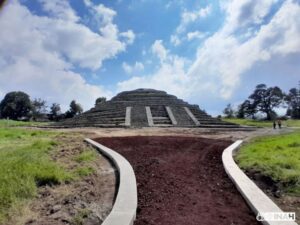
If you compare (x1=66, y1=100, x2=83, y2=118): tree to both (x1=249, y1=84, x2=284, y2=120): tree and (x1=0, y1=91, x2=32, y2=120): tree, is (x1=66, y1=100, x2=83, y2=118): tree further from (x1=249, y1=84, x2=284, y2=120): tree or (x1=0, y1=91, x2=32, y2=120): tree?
(x1=249, y1=84, x2=284, y2=120): tree

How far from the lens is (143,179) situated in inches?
229

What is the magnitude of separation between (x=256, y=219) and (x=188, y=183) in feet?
5.89

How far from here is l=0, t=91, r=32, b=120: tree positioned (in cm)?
5600

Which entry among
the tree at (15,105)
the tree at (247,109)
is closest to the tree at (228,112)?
the tree at (247,109)

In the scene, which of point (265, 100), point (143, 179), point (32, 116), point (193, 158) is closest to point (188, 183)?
point (143, 179)

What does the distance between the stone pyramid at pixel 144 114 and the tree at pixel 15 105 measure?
28.3 metres

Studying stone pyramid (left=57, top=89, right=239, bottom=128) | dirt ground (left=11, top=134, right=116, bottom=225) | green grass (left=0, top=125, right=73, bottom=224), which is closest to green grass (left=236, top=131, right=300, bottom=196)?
dirt ground (left=11, top=134, right=116, bottom=225)

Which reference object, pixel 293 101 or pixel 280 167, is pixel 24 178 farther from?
pixel 293 101

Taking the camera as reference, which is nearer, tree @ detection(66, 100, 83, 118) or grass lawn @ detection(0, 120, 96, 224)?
grass lawn @ detection(0, 120, 96, 224)

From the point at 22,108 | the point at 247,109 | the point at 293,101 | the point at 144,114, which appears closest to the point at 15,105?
the point at 22,108

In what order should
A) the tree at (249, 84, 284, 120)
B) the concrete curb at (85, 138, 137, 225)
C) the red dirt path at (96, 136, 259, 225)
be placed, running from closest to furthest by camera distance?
the concrete curb at (85, 138, 137, 225)
the red dirt path at (96, 136, 259, 225)
the tree at (249, 84, 284, 120)

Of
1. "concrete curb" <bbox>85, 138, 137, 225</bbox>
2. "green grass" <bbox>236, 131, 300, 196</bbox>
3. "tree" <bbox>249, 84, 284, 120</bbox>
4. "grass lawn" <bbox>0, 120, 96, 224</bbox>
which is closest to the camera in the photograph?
"concrete curb" <bbox>85, 138, 137, 225</bbox>

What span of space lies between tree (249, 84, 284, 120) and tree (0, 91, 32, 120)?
45.4 m

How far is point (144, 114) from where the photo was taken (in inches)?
1094
